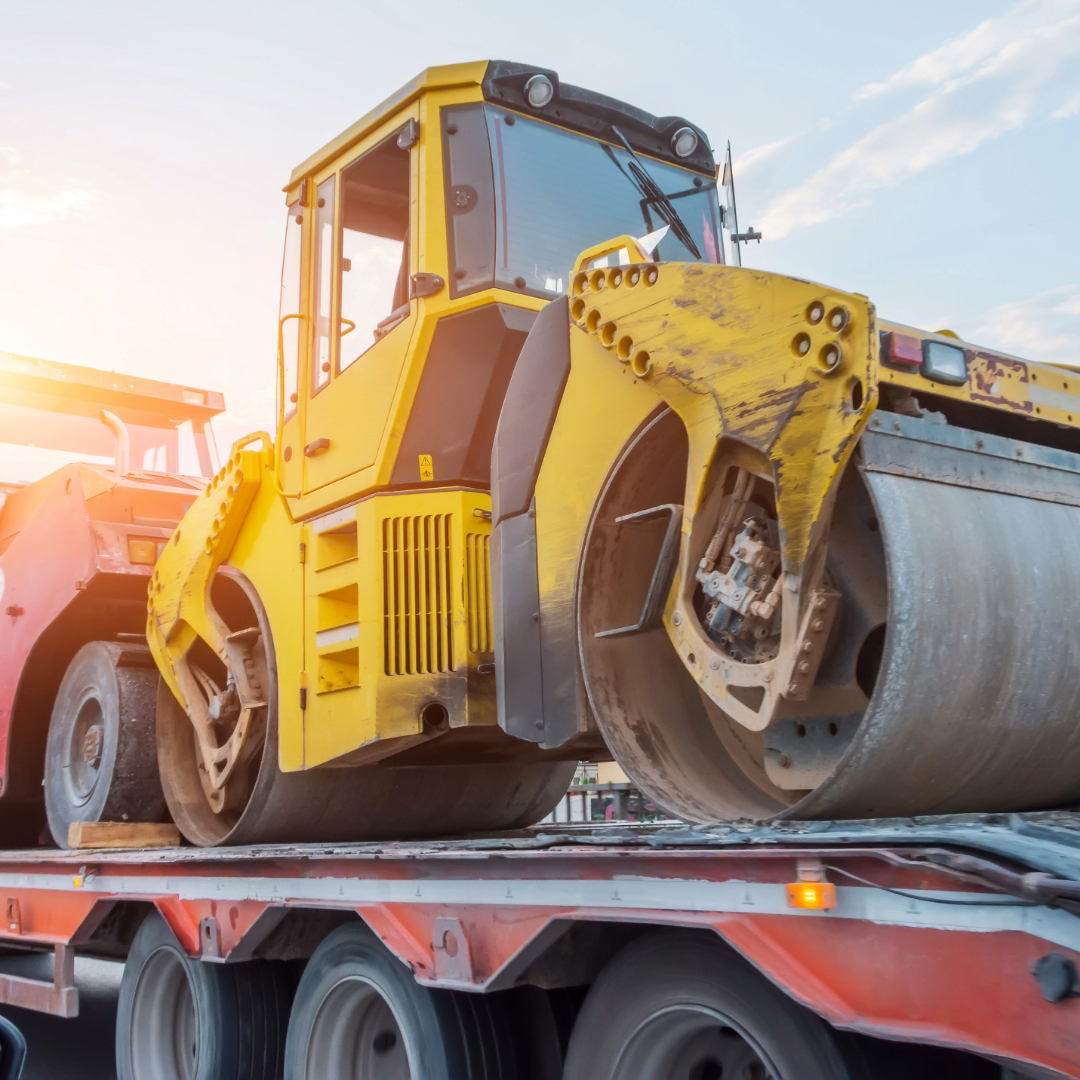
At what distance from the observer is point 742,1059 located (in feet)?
8.05

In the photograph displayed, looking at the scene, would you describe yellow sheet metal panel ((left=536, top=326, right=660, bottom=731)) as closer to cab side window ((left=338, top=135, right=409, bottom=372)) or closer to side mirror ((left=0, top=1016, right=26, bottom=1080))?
cab side window ((left=338, top=135, right=409, bottom=372))

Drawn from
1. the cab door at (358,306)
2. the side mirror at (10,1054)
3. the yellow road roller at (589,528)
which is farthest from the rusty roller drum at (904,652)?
the side mirror at (10,1054)

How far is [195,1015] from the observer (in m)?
4.11

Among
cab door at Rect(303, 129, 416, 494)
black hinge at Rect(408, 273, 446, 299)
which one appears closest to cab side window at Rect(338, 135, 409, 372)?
cab door at Rect(303, 129, 416, 494)

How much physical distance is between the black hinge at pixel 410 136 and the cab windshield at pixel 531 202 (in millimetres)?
103

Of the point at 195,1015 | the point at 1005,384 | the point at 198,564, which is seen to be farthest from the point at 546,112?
the point at 195,1015

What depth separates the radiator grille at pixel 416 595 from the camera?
3.95 metres

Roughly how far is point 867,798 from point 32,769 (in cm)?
502

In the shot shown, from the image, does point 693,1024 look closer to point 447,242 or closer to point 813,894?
point 813,894

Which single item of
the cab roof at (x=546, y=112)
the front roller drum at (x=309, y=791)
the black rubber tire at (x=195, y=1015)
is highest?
the cab roof at (x=546, y=112)

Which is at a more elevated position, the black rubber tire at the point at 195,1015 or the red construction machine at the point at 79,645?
the red construction machine at the point at 79,645

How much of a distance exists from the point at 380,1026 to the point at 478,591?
1325 mm

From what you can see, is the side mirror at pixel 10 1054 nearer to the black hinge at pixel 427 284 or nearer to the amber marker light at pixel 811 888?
the amber marker light at pixel 811 888

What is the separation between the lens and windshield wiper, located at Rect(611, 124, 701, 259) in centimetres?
456
